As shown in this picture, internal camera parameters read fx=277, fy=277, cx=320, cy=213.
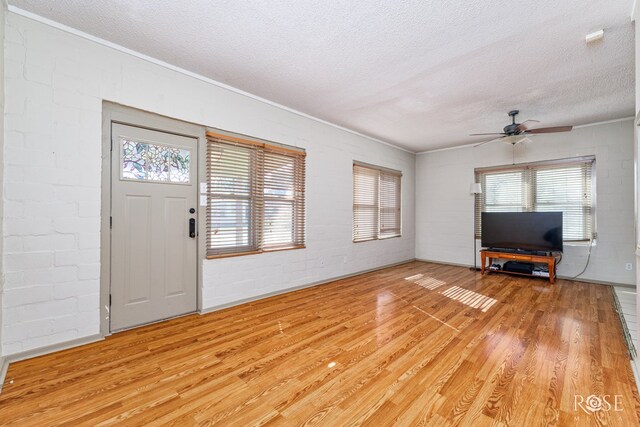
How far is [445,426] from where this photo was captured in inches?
60.1

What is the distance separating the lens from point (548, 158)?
5094mm

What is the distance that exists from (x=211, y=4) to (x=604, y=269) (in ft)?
21.6

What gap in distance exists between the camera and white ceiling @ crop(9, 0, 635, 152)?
2.13 metres

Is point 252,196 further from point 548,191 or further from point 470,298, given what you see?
point 548,191

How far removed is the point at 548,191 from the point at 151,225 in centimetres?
648

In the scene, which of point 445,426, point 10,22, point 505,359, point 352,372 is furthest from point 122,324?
point 505,359

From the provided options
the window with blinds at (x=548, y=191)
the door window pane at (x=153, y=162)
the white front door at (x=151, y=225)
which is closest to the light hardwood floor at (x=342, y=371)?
the white front door at (x=151, y=225)

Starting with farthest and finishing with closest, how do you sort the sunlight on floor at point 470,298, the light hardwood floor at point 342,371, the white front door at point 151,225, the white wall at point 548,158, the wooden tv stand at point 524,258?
the wooden tv stand at point 524,258 < the white wall at point 548,158 < the sunlight on floor at point 470,298 < the white front door at point 151,225 < the light hardwood floor at point 342,371

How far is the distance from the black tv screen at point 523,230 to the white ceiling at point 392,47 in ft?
6.04

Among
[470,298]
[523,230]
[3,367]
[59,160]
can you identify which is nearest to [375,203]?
[470,298]

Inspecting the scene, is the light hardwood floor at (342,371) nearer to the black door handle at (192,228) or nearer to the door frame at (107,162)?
the door frame at (107,162)

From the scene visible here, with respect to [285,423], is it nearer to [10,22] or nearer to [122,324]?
[122,324]

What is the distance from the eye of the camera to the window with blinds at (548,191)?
15.8ft

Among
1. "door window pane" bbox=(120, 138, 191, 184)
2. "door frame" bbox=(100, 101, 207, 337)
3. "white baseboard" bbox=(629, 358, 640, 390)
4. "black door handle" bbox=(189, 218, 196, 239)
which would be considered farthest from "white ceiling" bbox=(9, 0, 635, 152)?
"white baseboard" bbox=(629, 358, 640, 390)
